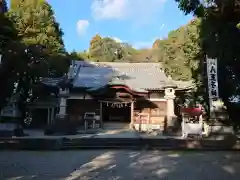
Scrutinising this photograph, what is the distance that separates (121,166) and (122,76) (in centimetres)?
1807

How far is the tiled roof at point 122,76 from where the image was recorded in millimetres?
23970

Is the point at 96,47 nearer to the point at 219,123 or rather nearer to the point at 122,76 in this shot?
the point at 122,76

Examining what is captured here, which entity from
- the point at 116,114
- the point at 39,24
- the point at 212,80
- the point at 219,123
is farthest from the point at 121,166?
the point at 39,24

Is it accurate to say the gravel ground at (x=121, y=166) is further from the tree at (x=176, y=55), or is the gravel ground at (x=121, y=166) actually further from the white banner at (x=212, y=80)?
the tree at (x=176, y=55)

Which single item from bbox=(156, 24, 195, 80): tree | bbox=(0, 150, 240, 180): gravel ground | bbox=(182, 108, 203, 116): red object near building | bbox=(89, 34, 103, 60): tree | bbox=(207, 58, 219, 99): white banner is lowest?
bbox=(0, 150, 240, 180): gravel ground

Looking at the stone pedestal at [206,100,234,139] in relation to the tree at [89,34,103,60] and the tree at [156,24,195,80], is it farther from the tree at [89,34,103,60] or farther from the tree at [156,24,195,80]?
the tree at [89,34,103,60]

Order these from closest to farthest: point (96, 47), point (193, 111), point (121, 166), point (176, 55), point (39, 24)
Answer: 1. point (121, 166)
2. point (193, 111)
3. point (39, 24)
4. point (176, 55)
5. point (96, 47)

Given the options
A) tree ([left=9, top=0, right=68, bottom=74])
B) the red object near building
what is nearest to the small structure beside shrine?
the red object near building

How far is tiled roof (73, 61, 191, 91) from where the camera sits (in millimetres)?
23970

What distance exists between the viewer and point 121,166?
27.8 ft

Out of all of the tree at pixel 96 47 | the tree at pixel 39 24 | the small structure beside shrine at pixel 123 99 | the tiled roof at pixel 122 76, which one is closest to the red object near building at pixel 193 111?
the small structure beside shrine at pixel 123 99

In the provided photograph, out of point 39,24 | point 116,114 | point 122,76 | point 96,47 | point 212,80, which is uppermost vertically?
point 96,47

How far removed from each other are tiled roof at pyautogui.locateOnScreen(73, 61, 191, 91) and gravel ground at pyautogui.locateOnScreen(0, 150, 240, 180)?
1249 centimetres

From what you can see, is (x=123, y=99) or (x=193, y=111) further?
(x=123, y=99)
